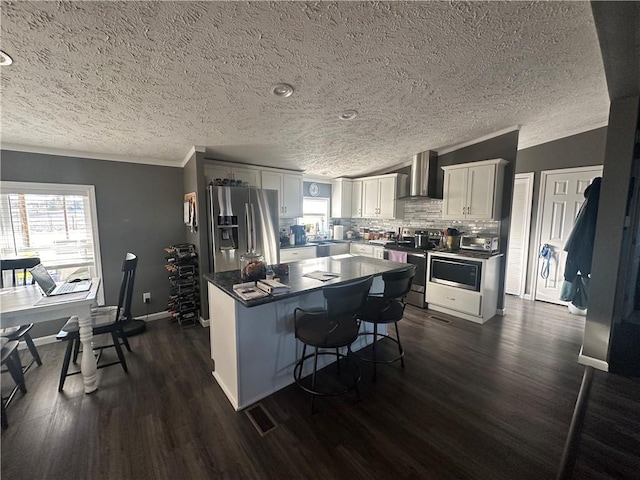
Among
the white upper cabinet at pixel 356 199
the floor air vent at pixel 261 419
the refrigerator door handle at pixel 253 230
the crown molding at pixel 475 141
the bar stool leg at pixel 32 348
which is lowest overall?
the floor air vent at pixel 261 419

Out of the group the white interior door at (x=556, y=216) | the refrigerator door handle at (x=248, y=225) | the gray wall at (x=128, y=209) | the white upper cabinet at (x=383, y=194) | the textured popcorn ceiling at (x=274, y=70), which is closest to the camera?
the textured popcorn ceiling at (x=274, y=70)

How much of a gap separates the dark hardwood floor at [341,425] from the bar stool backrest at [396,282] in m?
0.79

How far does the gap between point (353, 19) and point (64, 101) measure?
2130mm

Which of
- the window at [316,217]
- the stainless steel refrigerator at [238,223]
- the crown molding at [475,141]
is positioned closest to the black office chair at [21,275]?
the stainless steel refrigerator at [238,223]

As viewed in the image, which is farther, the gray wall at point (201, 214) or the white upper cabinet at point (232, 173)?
the white upper cabinet at point (232, 173)

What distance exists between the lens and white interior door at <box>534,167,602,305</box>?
400cm

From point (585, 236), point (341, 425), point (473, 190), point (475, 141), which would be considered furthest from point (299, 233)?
point (585, 236)

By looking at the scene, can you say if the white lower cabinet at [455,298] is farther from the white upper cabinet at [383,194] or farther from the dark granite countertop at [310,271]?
the white upper cabinet at [383,194]

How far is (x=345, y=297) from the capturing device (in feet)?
5.99

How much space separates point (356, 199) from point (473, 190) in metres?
2.34

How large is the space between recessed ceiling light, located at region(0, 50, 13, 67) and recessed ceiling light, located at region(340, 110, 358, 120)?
7.57ft

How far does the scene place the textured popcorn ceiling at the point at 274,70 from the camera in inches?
52.3

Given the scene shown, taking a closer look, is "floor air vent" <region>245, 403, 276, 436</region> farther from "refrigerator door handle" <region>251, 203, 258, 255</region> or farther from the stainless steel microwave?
the stainless steel microwave

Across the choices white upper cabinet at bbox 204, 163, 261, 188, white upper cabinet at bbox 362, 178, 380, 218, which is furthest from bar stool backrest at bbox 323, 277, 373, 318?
white upper cabinet at bbox 362, 178, 380, 218
